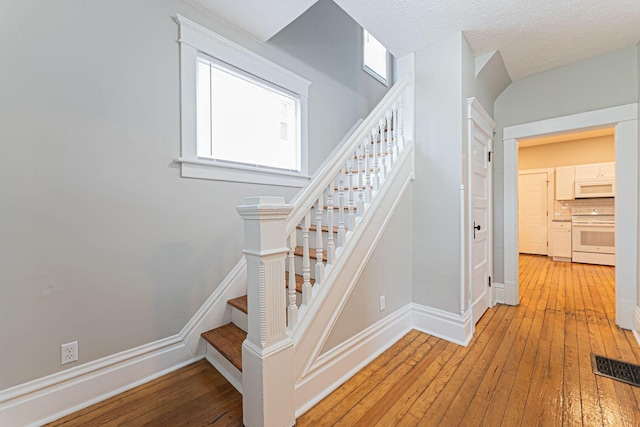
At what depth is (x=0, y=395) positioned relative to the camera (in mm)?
1299

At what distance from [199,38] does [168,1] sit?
27 centimetres

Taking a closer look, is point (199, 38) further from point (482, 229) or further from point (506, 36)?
point (482, 229)

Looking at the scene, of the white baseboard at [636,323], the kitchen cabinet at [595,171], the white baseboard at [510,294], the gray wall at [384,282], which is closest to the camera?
the gray wall at [384,282]

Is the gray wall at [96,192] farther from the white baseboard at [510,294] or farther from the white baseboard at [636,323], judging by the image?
the white baseboard at [636,323]

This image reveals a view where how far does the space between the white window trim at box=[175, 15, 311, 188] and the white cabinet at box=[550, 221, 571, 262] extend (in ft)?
20.5

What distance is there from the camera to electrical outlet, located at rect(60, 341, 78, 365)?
1.47 metres

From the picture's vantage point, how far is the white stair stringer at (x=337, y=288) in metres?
1.46

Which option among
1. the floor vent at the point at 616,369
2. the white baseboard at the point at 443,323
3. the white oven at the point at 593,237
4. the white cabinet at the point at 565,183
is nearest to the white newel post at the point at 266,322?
the white baseboard at the point at 443,323

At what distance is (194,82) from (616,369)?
11.9 feet

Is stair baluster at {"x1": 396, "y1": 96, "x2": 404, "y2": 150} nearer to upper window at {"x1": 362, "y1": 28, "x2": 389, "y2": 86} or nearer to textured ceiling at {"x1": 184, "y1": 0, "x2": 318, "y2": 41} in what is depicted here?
textured ceiling at {"x1": 184, "y1": 0, "x2": 318, "y2": 41}

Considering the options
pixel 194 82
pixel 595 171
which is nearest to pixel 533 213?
pixel 595 171

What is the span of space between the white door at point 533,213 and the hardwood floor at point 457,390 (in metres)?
4.47

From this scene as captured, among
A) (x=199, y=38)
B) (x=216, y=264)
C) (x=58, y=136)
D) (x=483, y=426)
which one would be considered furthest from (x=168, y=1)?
(x=483, y=426)

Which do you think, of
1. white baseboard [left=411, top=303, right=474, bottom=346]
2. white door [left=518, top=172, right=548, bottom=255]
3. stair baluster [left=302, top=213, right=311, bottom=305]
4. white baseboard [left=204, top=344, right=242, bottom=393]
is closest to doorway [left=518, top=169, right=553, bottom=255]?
white door [left=518, top=172, right=548, bottom=255]
